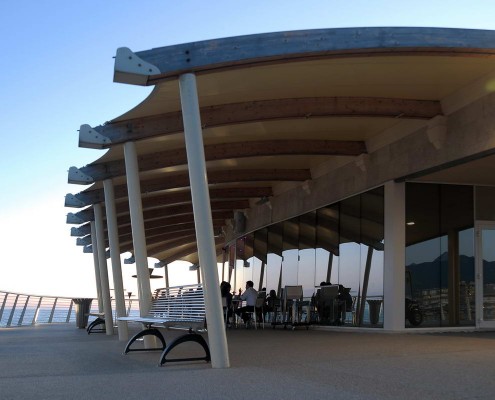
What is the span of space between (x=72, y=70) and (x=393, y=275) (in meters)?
6.63

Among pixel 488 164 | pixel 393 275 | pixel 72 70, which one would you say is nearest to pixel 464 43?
pixel 488 164

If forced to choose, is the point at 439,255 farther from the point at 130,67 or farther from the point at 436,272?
the point at 130,67

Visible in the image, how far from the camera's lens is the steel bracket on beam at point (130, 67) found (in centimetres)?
638

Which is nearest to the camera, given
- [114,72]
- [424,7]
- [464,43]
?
[114,72]

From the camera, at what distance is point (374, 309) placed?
1246 cm

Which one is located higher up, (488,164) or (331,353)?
(488,164)

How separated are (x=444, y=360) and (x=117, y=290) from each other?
7.01m

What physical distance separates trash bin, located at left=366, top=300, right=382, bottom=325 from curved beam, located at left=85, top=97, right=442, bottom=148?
13.2ft

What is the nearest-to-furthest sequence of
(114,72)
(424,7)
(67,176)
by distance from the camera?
1. (114,72)
2. (424,7)
3. (67,176)

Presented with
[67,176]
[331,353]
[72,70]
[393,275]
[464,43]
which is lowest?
[331,353]

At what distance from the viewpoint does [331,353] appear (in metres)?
A: 7.63

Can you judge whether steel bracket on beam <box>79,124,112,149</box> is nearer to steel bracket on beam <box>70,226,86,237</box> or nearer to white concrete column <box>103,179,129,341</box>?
white concrete column <box>103,179,129,341</box>

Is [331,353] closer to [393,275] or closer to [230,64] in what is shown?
[230,64]

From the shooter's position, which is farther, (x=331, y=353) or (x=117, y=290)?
(x=117, y=290)
